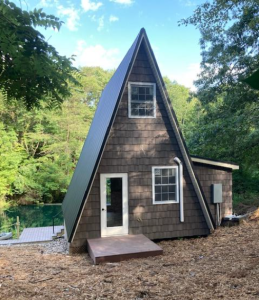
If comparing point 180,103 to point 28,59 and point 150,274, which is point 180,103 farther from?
point 28,59

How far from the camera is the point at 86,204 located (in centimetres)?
651

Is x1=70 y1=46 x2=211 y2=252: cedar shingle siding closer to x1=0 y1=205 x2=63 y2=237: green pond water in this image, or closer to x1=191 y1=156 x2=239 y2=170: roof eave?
x1=191 y1=156 x2=239 y2=170: roof eave

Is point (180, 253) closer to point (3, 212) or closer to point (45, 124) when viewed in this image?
point (3, 212)

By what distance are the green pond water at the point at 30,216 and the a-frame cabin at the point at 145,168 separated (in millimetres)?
10073

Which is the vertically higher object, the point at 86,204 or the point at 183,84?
the point at 183,84

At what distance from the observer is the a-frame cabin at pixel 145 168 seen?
6715mm

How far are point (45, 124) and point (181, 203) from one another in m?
19.4

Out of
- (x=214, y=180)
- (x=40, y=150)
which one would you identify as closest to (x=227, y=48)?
(x=214, y=180)

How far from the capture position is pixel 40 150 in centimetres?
2439

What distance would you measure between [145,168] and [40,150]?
19.5m

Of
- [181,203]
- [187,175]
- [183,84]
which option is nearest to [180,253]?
[181,203]

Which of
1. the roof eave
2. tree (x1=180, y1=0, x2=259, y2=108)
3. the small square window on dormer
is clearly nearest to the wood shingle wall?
the roof eave

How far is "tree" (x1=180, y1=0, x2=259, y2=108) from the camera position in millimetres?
7910

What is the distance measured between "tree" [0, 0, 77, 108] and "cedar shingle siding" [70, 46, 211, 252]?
3.91m
